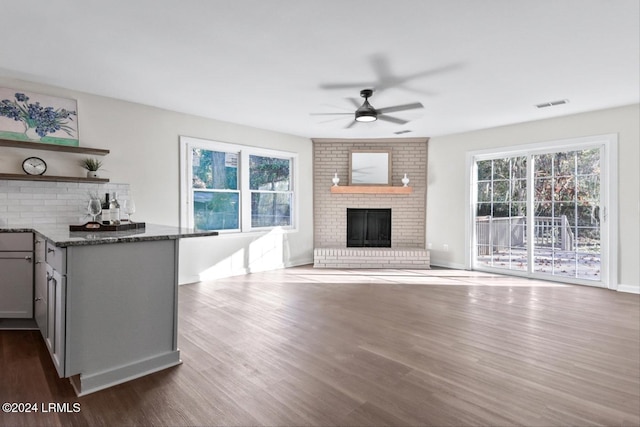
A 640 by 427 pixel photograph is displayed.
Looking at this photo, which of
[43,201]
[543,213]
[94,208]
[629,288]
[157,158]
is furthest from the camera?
[543,213]

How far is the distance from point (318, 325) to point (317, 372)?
93 cm

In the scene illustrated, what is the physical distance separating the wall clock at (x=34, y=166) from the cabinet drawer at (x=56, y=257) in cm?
185

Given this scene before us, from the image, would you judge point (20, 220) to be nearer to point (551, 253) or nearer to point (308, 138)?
point (308, 138)

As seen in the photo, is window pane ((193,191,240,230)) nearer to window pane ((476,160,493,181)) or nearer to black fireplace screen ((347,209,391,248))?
black fireplace screen ((347,209,391,248))

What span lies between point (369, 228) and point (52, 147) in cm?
511

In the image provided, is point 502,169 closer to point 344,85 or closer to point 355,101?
point 355,101

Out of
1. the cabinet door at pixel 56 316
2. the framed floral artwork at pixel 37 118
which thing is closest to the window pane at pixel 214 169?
the framed floral artwork at pixel 37 118

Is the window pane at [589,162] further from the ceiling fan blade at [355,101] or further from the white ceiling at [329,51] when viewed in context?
the ceiling fan blade at [355,101]

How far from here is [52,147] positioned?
3.77m

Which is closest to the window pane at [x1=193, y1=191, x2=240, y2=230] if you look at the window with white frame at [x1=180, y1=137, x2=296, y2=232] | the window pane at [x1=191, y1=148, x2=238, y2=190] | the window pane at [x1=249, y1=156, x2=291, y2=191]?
the window with white frame at [x1=180, y1=137, x2=296, y2=232]

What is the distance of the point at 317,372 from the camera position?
2334 millimetres

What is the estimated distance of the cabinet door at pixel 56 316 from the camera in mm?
2027

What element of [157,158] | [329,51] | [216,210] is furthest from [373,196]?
[329,51]

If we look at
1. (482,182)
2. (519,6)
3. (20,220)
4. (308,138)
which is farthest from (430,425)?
(308,138)
